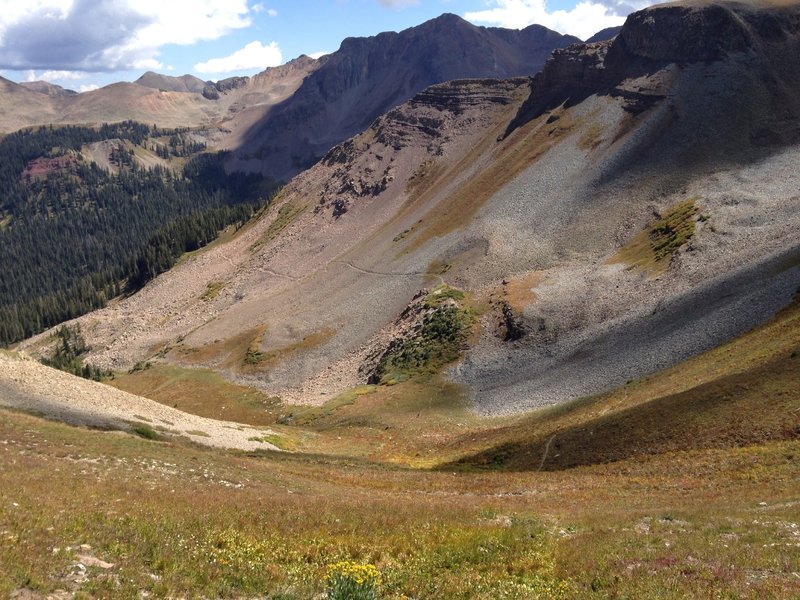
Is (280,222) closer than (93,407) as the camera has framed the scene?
No

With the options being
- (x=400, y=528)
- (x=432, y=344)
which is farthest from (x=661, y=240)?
(x=400, y=528)

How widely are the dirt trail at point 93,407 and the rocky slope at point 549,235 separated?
2440cm

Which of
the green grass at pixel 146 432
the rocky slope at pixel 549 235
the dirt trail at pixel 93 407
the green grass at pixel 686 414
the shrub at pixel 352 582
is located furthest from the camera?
the rocky slope at pixel 549 235

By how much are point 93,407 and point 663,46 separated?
4389 inches

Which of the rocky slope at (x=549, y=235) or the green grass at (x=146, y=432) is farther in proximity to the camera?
the rocky slope at (x=549, y=235)

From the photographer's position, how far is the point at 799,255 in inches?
2197

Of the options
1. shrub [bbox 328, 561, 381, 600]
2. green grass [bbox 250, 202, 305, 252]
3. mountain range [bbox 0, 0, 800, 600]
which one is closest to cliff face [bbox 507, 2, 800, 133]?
mountain range [bbox 0, 0, 800, 600]

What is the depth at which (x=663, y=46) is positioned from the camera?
115875 millimetres

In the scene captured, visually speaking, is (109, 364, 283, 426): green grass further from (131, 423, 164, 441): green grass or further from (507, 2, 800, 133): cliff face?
(507, 2, 800, 133): cliff face

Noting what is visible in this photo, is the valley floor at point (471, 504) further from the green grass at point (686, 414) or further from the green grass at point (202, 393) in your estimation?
the green grass at point (202, 393)

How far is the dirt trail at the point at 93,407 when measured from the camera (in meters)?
42.3

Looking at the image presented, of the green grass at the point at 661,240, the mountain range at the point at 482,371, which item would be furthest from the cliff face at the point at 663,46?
the green grass at the point at 661,240

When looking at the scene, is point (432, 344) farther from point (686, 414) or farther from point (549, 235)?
point (686, 414)

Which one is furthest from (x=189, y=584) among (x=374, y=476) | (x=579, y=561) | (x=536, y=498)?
(x=374, y=476)
